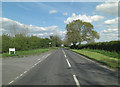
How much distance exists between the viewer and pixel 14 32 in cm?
3803

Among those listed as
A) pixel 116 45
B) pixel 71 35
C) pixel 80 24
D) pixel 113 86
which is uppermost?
pixel 80 24

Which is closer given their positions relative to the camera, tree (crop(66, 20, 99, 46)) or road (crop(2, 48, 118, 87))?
road (crop(2, 48, 118, 87))

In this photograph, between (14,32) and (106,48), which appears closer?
(106,48)

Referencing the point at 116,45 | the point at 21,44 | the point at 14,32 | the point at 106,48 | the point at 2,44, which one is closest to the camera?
the point at 116,45

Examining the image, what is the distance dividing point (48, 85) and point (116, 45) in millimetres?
16999

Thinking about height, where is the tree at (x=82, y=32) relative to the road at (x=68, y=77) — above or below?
above

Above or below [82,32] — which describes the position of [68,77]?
below

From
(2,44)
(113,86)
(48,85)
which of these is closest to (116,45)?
(113,86)

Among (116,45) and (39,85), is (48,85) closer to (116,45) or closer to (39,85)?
(39,85)

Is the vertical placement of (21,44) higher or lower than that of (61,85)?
higher

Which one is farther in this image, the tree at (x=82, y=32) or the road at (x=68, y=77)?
the tree at (x=82, y=32)

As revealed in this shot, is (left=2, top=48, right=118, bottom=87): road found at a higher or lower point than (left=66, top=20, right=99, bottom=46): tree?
lower

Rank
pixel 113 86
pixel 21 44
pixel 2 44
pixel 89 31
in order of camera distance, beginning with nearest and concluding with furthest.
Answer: pixel 113 86, pixel 2 44, pixel 21 44, pixel 89 31

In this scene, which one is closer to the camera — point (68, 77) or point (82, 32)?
point (68, 77)
